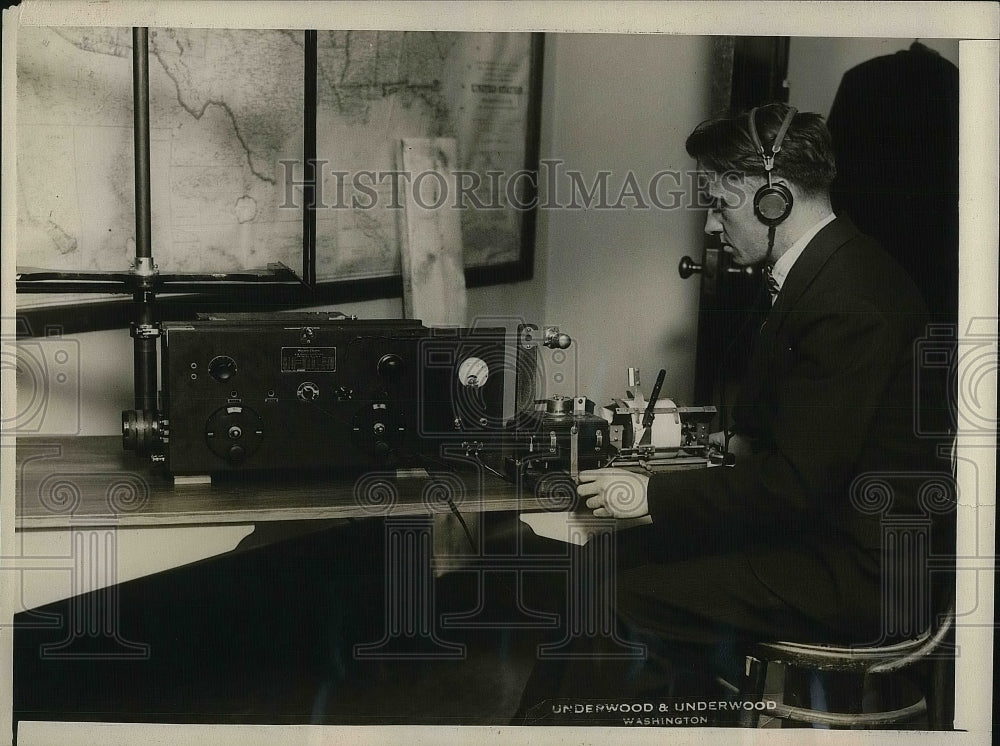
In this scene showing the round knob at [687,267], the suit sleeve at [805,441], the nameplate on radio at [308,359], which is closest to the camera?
the suit sleeve at [805,441]

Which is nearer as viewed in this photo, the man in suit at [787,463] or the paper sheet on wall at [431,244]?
the man in suit at [787,463]

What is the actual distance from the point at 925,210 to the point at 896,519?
2.10 feet

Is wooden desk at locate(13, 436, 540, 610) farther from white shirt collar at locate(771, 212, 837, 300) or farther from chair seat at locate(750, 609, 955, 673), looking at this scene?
white shirt collar at locate(771, 212, 837, 300)

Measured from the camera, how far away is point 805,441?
178 centimetres

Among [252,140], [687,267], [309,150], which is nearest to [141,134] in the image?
[252,140]

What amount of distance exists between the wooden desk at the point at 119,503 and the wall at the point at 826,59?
1042 mm

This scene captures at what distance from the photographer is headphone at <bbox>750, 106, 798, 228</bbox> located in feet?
6.13

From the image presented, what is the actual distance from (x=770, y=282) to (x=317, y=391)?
0.95 metres

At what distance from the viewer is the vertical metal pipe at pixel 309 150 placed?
191cm

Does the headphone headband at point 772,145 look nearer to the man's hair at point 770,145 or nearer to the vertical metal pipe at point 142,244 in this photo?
the man's hair at point 770,145

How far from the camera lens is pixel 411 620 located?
1946mm

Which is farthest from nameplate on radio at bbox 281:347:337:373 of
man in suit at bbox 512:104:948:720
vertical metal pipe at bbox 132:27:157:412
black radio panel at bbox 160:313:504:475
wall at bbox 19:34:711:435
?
man in suit at bbox 512:104:948:720

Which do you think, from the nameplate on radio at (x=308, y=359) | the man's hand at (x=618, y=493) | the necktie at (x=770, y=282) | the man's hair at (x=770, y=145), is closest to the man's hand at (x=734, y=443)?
the man's hand at (x=618, y=493)

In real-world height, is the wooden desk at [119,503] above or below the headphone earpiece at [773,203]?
below
